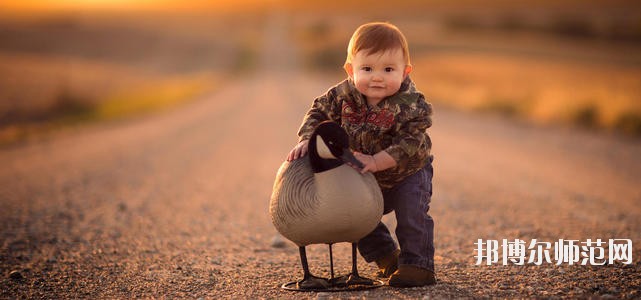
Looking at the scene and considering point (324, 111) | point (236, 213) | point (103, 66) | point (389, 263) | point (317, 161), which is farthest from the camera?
point (103, 66)

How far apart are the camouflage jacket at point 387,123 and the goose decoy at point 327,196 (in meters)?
0.26

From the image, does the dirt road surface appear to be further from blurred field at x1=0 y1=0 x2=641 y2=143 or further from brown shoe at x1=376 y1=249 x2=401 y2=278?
blurred field at x1=0 y1=0 x2=641 y2=143

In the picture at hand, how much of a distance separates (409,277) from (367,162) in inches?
30.6

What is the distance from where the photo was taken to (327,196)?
10.3 feet

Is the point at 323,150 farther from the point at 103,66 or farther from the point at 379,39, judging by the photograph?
the point at 103,66

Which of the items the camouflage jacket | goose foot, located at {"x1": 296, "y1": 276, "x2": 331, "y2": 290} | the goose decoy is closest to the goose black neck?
the goose decoy

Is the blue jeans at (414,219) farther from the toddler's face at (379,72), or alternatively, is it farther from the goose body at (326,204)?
the toddler's face at (379,72)

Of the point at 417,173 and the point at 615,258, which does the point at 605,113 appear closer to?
the point at 615,258

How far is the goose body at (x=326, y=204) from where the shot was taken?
3152mm

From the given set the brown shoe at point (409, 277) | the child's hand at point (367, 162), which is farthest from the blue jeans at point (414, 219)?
the child's hand at point (367, 162)

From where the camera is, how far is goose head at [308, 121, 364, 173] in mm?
3223

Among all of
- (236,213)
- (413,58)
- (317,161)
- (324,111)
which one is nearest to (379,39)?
(324,111)

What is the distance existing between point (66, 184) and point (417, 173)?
601 cm

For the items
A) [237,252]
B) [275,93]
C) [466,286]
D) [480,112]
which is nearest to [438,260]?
[466,286]
